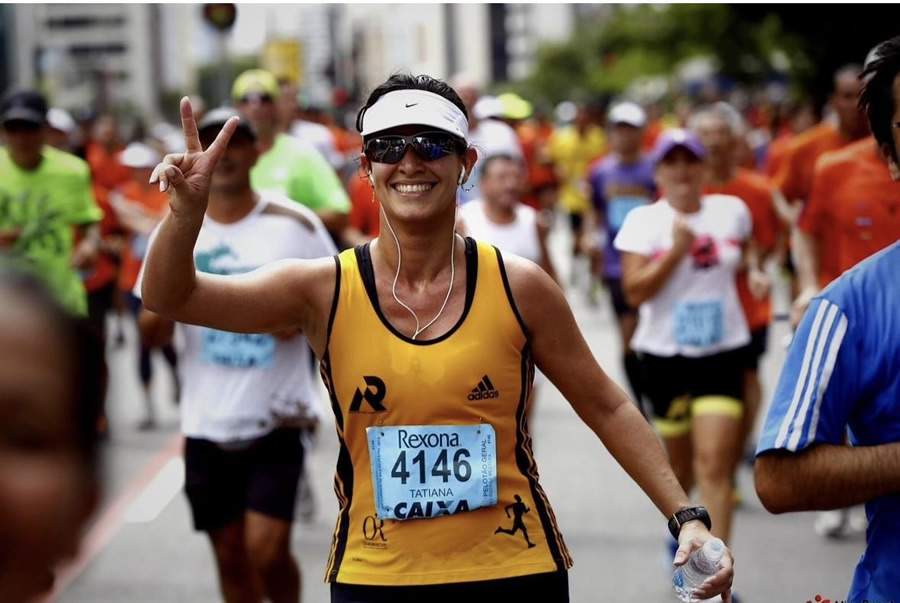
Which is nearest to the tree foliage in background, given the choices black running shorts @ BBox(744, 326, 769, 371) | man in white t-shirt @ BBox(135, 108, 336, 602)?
black running shorts @ BBox(744, 326, 769, 371)

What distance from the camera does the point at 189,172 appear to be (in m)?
3.33

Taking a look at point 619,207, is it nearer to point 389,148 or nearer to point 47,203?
point 47,203

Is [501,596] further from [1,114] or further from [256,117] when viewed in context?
[1,114]

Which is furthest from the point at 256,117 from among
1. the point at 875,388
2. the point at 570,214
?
the point at 570,214

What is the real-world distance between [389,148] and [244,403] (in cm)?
215

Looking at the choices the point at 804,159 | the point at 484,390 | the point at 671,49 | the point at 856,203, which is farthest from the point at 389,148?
the point at 671,49

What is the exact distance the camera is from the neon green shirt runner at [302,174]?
7.46 metres

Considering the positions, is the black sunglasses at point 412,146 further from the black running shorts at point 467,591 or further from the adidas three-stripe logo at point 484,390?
the black running shorts at point 467,591

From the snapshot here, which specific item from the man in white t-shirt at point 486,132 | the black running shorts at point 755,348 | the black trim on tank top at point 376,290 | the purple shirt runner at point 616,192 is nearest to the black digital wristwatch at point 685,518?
the black trim on tank top at point 376,290

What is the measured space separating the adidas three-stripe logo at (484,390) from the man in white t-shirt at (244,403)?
207 centimetres

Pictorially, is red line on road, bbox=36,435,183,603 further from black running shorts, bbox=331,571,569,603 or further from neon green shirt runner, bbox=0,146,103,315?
black running shorts, bbox=331,571,569,603

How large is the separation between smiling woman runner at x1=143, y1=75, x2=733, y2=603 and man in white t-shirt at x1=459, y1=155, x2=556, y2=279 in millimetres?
4144

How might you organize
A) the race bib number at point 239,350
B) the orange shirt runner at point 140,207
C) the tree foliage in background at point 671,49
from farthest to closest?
the tree foliage in background at point 671,49 < the orange shirt runner at point 140,207 < the race bib number at point 239,350

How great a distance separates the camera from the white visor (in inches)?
142
